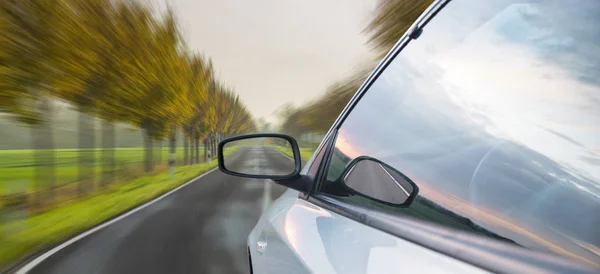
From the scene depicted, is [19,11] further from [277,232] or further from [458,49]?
[458,49]

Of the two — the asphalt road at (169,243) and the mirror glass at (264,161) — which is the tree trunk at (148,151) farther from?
the asphalt road at (169,243)

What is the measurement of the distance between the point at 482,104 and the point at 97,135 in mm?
23905

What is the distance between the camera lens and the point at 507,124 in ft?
3.38

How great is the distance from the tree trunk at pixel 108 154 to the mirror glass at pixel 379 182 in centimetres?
2181

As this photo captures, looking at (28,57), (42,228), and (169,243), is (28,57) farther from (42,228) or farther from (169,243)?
(169,243)

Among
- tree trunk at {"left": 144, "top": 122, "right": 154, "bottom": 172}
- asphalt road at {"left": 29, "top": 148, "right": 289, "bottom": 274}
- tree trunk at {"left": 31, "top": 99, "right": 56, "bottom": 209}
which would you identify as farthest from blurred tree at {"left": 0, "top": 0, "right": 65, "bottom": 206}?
tree trunk at {"left": 144, "top": 122, "right": 154, "bottom": 172}

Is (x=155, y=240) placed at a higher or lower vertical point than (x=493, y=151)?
lower

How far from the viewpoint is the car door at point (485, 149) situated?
2.77 ft

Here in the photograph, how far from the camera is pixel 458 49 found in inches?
50.4

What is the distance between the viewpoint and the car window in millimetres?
838

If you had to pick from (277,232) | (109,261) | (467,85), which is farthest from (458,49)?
(109,261)

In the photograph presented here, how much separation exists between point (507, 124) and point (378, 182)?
64 cm

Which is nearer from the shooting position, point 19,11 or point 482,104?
point 482,104

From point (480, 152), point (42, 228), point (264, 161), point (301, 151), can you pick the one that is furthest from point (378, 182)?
point (264, 161)
